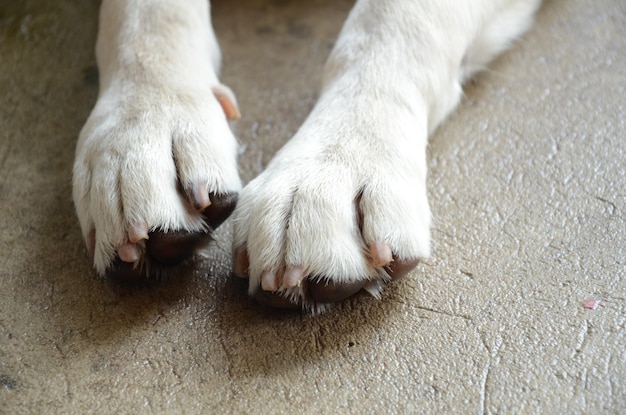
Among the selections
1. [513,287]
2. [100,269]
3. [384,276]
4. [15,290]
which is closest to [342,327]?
[384,276]

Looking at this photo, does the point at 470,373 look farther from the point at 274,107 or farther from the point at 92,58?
the point at 92,58

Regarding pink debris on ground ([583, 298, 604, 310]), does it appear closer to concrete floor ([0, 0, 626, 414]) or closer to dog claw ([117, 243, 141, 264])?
concrete floor ([0, 0, 626, 414])

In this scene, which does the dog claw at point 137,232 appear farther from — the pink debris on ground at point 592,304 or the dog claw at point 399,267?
the pink debris on ground at point 592,304

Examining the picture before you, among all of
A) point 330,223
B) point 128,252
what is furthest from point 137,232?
point 330,223

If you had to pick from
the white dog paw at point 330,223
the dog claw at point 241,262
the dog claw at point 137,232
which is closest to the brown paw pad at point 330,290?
the white dog paw at point 330,223

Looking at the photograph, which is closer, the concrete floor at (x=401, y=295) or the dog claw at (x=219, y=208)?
the concrete floor at (x=401, y=295)

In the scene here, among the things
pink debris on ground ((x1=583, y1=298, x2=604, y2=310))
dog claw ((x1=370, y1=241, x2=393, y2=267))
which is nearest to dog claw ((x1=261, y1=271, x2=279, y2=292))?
dog claw ((x1=370, y1=241, x2=393, y2=267))
